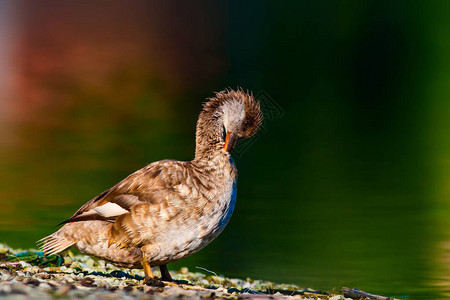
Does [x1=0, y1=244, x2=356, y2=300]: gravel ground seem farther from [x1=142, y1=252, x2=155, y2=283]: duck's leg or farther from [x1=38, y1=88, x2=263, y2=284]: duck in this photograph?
[x1=38, y1=88, x2=263, y2=284]: duck

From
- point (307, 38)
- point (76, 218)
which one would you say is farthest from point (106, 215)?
point (307, 38)

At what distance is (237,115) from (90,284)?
2.97 m

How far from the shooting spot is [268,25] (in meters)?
50.3

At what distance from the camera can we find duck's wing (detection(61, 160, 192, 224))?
9.08 metres

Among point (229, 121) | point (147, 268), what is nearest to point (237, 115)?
point (229, 121)

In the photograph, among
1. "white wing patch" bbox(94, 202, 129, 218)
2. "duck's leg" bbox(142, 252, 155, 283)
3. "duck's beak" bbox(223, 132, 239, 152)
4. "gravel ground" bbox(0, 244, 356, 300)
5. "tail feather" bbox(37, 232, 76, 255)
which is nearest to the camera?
"gravel ground" bbox(0, 244, 356, 300)

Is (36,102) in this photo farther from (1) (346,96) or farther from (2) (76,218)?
(2) (76,218)

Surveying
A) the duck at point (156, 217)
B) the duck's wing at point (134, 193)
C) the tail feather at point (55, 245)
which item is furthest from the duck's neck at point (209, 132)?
the tail feather at point (55, 245)

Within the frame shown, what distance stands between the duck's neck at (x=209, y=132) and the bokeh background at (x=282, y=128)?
124 inches

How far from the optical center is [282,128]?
3156cm

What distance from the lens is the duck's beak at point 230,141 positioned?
388 inches

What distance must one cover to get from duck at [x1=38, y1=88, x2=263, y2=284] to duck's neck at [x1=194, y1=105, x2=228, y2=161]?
24 centimetres

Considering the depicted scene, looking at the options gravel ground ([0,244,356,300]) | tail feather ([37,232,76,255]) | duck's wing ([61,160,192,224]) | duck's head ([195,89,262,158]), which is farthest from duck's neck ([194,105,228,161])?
tail feather ([37,232,76,255])

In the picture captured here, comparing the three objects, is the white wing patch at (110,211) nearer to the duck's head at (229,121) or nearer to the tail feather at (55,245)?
the tail feather at (55,245)
